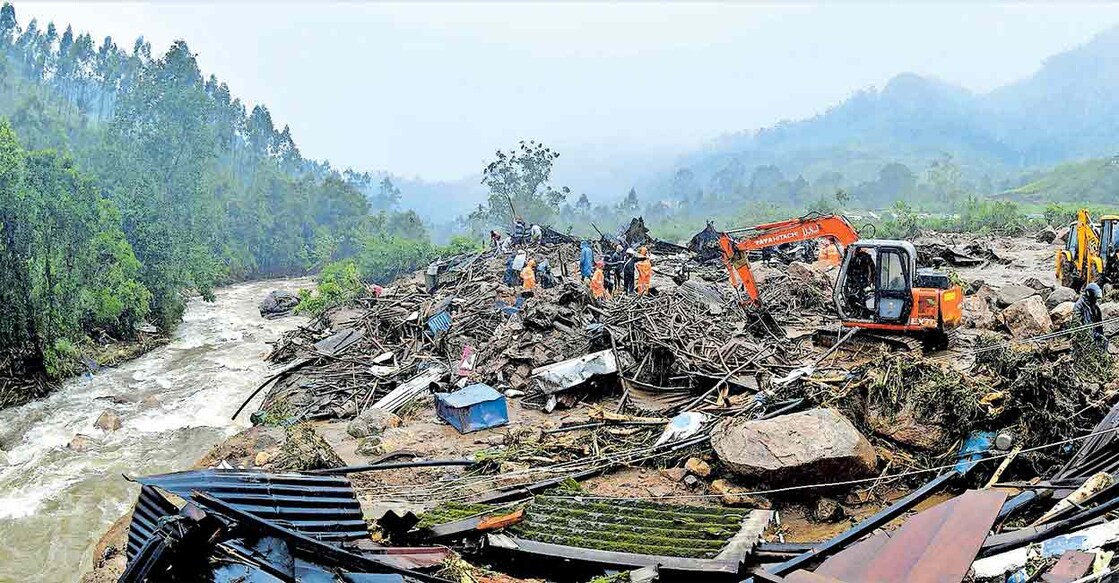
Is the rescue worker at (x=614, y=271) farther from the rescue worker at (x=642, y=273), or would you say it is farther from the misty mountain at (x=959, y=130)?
the misty mountain at (x=959, y=130)

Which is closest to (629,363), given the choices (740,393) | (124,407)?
(740,393)

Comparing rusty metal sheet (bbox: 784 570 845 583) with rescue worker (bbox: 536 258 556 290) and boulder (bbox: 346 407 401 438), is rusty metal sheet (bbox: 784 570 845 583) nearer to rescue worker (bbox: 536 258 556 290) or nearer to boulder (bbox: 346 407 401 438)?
boulder (bbox: 346 407 401 438)

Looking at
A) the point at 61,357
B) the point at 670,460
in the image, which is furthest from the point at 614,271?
the point at 61,357

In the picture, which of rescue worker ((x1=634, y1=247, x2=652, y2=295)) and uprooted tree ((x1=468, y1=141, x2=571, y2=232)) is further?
uprooted tree ((x1=468, y1=141, x2=571, y2=232))

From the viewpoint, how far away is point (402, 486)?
8.97 meters

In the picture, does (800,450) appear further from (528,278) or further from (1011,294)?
(528,278)

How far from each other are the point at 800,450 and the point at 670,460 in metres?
1.81

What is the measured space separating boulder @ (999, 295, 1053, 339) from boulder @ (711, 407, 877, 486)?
7010 mm

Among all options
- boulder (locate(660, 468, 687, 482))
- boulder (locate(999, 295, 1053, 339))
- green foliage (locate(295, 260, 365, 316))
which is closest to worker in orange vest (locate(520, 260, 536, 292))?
green foliage (locate(295, 260, 365, 316))

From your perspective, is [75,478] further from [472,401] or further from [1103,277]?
[1103,277]

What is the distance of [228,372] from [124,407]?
3135 mm

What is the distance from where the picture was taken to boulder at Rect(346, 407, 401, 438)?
11.5m

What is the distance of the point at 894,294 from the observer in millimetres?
11672

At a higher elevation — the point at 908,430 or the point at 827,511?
the point at 908,430
